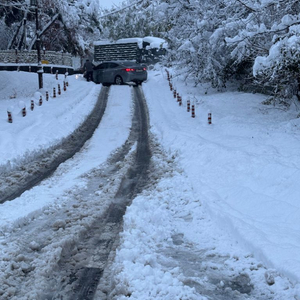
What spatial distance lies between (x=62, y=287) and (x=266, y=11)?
10.9 meters

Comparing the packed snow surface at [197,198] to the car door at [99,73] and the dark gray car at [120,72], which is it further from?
the car door at [99,73]

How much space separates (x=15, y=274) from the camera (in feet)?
15.6

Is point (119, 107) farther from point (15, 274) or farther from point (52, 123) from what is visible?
point (15, 274)

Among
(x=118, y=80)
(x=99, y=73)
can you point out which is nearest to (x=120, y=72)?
(x=118, y=80)

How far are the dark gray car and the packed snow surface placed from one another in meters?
10.5

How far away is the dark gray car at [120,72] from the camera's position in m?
26.8

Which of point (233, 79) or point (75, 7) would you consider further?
point (75, 7)

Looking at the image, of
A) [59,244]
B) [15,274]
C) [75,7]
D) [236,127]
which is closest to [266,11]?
[236,127]

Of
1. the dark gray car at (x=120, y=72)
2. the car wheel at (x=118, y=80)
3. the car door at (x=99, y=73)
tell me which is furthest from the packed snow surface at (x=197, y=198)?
the car door at (x=99, y=73)

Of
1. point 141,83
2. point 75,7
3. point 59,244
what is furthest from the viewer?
point 75,7

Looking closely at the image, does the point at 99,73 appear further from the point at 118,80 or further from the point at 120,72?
A: the point at 120,72

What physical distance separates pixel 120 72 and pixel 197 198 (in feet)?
66.5

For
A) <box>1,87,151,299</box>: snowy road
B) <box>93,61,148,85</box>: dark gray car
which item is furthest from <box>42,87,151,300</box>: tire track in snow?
<box>93,61,148,85</box>: dark gray car

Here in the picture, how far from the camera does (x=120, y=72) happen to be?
2681 centimetres
